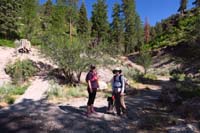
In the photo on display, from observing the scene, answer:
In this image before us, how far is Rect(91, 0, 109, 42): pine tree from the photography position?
48.6m

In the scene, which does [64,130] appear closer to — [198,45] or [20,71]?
[198,45]

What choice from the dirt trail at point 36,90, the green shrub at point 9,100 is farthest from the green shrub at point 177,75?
the green shrub at point 9,100

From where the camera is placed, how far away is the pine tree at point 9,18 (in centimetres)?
3250

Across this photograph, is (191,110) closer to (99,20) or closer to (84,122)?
(84,122)

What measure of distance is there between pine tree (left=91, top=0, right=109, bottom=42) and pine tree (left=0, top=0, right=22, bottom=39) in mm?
16999

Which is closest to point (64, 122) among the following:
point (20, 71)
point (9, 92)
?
point (9, 92)

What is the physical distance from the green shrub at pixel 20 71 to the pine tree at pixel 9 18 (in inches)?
556

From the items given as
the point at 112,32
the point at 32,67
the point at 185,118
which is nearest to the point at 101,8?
the point at 112,32

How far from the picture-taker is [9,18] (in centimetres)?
3272

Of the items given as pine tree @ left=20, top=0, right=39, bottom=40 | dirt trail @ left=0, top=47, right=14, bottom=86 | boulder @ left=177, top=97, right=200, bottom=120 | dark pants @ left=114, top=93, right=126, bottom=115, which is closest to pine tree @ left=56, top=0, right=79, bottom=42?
pine tree @ left=20, top=0, right=39, bottom=40

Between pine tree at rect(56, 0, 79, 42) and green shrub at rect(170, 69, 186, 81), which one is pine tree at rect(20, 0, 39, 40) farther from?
green shrub at rect(170, 69, 186, 81)

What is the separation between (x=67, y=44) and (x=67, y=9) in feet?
97.2

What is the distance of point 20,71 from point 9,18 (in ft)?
52.5

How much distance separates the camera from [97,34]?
48.4m
